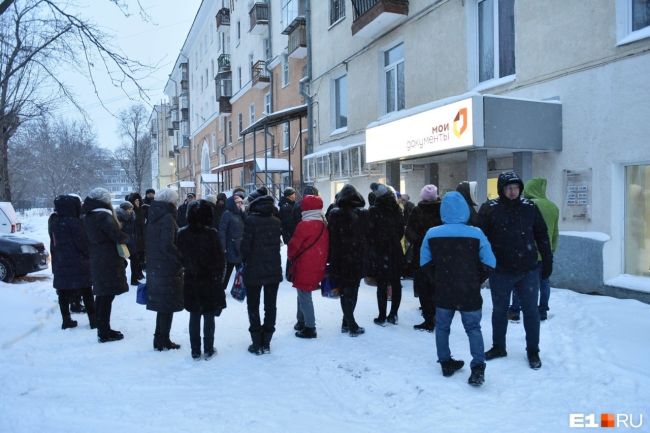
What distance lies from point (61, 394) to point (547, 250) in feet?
14.7

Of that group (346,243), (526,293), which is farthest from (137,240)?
(526,293)

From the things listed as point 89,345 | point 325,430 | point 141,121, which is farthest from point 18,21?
point 141,121

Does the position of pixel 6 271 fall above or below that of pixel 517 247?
below

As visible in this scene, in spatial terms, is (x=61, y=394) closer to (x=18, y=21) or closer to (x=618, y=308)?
(x=618, y=308)

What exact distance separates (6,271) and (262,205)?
765 cm

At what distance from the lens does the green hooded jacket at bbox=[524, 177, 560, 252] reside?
18.0 ft

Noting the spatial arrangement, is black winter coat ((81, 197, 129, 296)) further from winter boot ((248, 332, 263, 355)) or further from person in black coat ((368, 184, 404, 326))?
person in black coat ((368, 184, 404, 326))

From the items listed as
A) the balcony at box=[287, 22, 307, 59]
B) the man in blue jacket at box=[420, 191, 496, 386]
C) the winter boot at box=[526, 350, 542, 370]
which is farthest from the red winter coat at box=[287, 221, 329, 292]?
the balcony at box=[287, 22, 307, 59]

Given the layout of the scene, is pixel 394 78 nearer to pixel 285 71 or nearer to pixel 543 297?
pixel 543 297

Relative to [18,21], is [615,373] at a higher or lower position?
lower

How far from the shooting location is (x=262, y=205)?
4867mm

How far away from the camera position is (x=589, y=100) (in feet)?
22.5

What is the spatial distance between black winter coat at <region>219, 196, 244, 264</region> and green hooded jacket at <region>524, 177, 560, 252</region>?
421 centimetres

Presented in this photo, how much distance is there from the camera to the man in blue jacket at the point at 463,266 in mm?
3951
